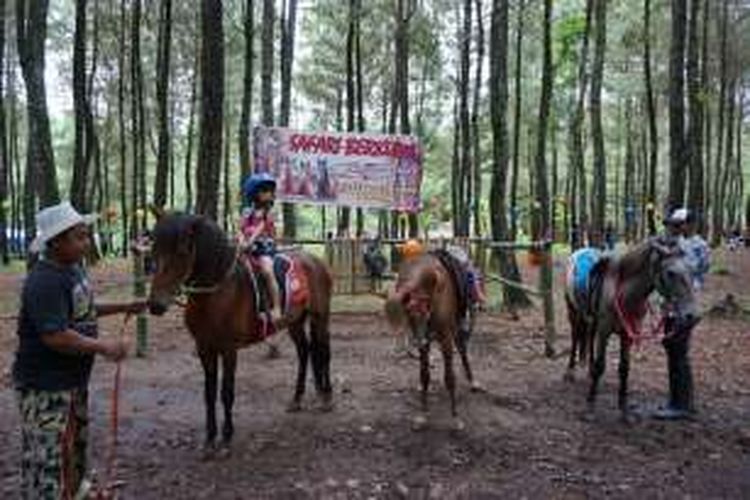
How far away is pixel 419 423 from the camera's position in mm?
8898

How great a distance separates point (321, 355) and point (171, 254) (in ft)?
8.76

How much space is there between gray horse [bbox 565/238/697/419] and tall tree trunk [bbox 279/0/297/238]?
16892 mm

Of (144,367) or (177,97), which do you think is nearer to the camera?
(144,367)

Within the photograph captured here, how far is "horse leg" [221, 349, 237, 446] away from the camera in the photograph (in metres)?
8.24

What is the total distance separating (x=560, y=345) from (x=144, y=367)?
18.3 feet

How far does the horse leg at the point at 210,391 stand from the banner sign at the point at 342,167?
9409 millimetres

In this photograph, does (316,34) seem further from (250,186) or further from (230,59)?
(250,186)

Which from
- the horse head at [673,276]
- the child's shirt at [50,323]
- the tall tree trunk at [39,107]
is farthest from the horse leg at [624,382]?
the tall tree trunk at [39,107]

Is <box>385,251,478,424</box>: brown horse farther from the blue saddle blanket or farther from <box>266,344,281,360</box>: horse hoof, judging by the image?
<box>266,344,281,360</box>: horse hoof

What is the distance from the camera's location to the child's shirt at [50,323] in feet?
16.6

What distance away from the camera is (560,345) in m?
14.1

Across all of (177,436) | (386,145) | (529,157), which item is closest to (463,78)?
(386,145)

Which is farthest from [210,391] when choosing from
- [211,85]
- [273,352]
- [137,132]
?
[137,132]

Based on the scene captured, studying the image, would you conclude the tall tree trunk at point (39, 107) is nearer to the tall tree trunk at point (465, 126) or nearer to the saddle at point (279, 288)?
the saddle at point (279, 288)
